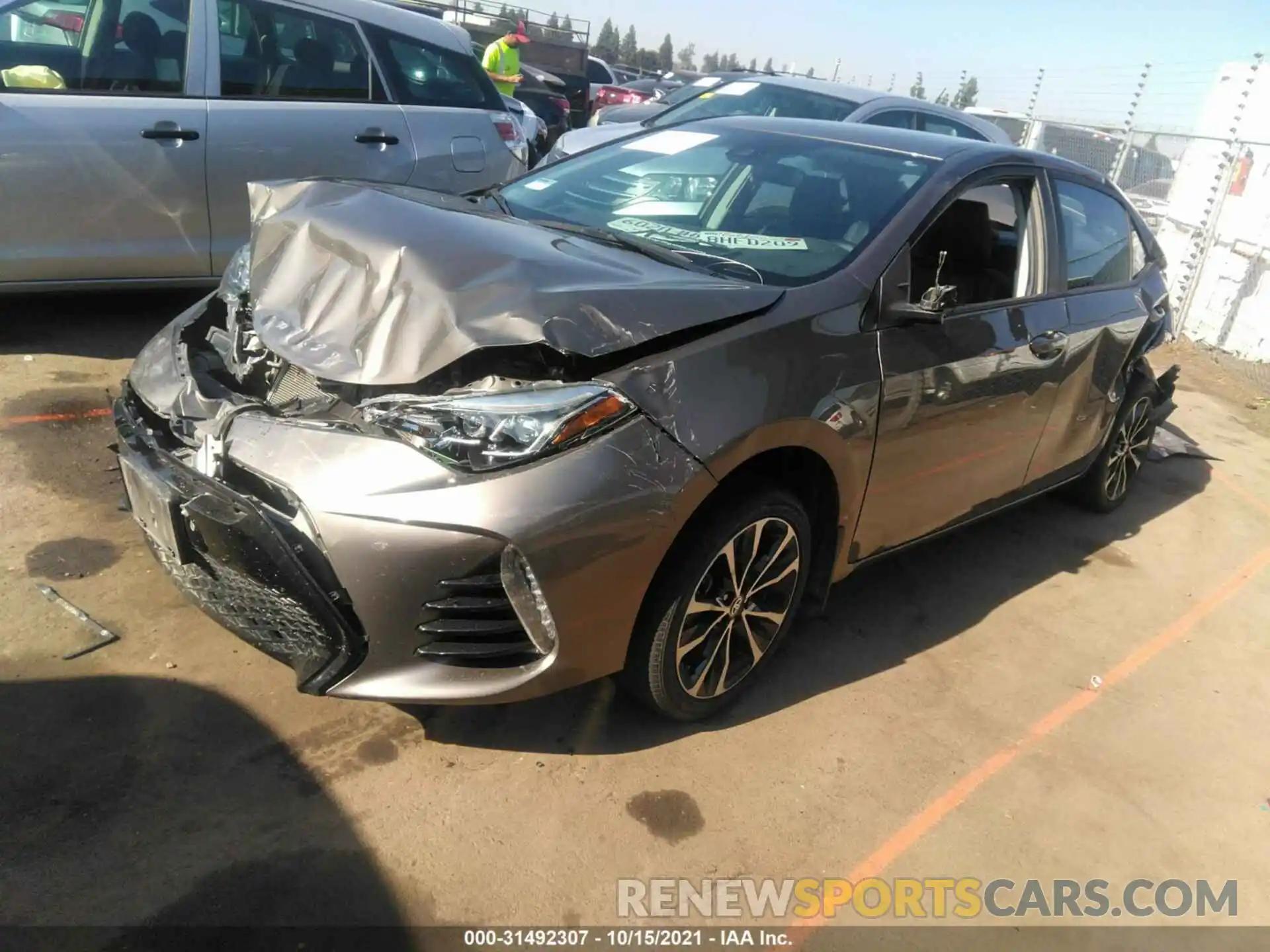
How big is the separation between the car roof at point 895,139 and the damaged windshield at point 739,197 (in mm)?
61

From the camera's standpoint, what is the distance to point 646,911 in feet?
7.83

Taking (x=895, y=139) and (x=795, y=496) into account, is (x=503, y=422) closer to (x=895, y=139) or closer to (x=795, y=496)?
(x=795, y=496)

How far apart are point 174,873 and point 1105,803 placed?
2.61 metres

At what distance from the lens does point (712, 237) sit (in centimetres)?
333

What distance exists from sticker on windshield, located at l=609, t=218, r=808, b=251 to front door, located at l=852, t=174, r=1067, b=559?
36 cm

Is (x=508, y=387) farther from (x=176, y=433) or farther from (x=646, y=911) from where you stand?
(x=646, y=911)

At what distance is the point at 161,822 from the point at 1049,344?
10.9ft

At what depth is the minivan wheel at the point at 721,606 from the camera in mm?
2639

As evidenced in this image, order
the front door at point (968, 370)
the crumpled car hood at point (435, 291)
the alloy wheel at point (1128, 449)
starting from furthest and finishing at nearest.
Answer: the alloy wheel at point (1128, 449), the front door at point (968, 370), the crumpled car hood at point (435, 291)

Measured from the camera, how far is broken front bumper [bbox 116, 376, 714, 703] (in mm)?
2238

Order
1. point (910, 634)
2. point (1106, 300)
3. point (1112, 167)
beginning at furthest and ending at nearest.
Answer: point (1112, 167), point (1106, 300), point (910, 634)

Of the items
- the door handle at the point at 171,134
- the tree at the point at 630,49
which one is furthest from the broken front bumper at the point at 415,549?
the tree at the point at 630,49

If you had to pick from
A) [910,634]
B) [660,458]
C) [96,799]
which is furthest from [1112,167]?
[96,799]

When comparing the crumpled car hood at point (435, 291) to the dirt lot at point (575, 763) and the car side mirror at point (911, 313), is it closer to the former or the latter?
the car side mirror at point (911, 313)
